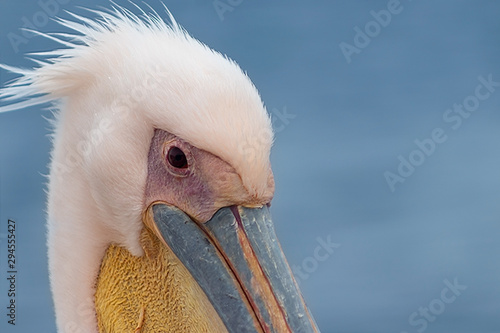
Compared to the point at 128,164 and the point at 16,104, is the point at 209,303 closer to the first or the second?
the point at 128,164

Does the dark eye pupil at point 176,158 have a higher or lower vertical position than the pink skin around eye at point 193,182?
higher

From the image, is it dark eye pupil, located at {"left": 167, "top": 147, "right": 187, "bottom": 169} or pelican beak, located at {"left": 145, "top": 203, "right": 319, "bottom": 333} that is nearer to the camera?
pelican beak, located at {"left": 145, "top": 203, "right": 319, "bottom": 333}

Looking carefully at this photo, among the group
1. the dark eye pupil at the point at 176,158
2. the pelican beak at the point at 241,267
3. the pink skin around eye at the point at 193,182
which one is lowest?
the pelican beak at the point at 241,267

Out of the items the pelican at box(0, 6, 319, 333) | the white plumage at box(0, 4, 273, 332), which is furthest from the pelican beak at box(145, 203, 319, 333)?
the white plumage at box(0, 4, 273, 332)

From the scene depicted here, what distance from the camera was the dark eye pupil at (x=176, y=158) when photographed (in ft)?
12.5

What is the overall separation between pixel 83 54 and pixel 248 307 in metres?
1.64

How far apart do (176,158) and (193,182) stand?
0.50ft

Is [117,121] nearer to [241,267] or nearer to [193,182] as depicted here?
[193,182]

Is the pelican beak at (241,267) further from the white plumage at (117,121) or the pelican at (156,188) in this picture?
the white plumage at (117,121)

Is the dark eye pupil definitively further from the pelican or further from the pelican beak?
the pelican beak

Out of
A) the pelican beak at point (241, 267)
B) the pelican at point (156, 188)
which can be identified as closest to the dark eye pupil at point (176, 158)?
the pelican at point (156, 188)

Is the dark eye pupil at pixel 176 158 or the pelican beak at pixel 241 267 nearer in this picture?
the pelican beak at pixel 241 267

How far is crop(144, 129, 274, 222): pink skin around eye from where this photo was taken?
3.71 m

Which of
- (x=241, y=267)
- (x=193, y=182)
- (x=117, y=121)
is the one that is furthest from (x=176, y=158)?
(x=241, y=267)
